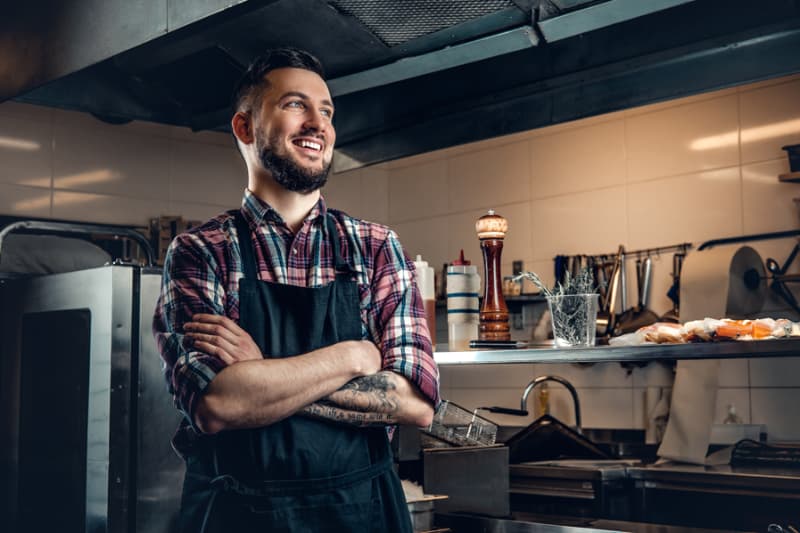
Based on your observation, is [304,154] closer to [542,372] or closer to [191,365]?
[191,365]

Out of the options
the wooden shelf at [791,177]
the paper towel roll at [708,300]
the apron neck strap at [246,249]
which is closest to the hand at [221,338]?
the apron neck strap at [246,249]

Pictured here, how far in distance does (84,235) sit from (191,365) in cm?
309

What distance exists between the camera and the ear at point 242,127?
1.95 meters

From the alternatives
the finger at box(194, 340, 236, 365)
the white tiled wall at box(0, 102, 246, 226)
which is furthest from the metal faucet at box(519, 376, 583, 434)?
the white tiled wall at box(0, 102, 246, 226)

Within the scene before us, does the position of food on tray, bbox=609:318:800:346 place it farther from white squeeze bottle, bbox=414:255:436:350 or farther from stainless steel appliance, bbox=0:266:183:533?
stainless steel appliance, bbox=0:266:183:533

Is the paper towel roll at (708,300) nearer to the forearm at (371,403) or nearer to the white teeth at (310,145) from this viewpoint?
the forearm at (371,403)

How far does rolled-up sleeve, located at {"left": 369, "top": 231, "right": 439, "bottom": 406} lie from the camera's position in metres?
1.80

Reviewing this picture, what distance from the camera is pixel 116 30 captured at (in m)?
2.61

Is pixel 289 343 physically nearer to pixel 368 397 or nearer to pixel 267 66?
pixel 368 397

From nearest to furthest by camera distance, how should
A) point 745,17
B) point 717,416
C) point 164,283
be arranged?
1. point 164,283
2. point 745,17
3. point 717,416

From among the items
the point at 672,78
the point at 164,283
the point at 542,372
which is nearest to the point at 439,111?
the point at 672,78

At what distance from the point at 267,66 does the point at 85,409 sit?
144 centimetres

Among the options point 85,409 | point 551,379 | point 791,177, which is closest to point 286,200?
point 85,409

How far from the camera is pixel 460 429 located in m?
2.44
